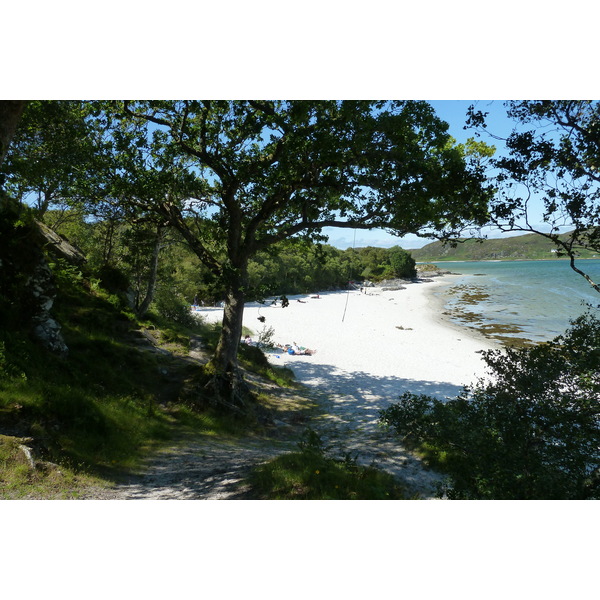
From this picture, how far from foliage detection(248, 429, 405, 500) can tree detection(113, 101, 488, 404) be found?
525cm

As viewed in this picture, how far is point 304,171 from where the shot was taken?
9.39 meters

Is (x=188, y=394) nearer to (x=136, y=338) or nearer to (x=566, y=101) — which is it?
(x=136, y=338)

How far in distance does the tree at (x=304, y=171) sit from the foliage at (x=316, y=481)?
5253mm

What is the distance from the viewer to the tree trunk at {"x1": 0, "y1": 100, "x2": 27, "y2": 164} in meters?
6.52

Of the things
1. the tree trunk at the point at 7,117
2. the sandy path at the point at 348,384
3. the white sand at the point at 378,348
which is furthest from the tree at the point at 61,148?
the white sand at the point at 378,348

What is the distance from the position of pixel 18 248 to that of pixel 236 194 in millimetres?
6027

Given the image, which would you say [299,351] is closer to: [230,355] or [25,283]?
[230,355]

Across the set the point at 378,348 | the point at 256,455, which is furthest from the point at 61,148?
the point at 378,348

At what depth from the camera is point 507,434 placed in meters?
5.18

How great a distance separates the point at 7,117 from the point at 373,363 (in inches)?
800

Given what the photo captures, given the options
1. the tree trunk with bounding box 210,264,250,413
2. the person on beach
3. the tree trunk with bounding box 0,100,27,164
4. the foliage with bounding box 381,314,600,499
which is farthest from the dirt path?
the person on beach

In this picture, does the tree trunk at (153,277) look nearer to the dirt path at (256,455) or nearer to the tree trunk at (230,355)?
the dirt path at (256,455)

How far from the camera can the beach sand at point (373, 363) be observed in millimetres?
9961

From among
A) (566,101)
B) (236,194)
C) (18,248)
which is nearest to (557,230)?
(566,101)
